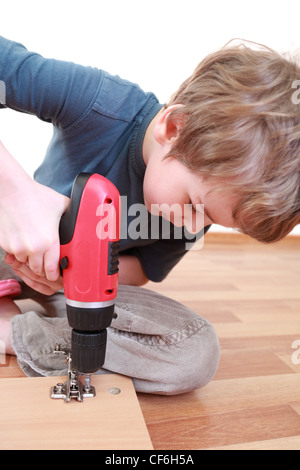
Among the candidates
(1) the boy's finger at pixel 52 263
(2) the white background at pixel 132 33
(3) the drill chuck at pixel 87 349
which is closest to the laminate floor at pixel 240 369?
(3) the drill chuck at pixel 87 349

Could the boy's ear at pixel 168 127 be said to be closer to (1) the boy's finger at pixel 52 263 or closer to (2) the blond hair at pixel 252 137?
(2) the blond hair at pixel 252 137

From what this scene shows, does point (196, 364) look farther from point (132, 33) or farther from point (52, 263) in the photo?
point (132, 33)

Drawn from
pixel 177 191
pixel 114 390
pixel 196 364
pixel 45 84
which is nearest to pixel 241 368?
pixel 196 364

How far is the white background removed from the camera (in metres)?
1.80

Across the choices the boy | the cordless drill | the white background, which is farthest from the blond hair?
the white background

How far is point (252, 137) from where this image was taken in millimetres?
632

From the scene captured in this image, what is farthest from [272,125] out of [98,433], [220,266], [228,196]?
[220,266]

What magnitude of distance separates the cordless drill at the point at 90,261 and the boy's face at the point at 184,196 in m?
0.14

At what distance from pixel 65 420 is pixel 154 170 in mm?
424

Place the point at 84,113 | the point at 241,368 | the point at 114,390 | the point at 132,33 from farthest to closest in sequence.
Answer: the point at 132,33 → the point at 241,368 → the point at 84,113 → the point at 114,390

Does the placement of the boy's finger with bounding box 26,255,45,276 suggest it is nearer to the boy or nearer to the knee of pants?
the boy
